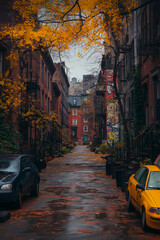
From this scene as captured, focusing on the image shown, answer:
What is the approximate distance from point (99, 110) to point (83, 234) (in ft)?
189

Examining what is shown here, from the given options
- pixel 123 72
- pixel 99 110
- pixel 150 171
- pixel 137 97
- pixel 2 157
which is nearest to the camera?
pixel 150 171

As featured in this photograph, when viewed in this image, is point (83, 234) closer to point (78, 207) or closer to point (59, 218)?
point (59, 218)

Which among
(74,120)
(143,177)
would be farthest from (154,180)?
(74,120)

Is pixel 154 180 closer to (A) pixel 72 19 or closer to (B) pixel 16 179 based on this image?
(B) pixel 16 179

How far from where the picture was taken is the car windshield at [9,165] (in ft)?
35.8

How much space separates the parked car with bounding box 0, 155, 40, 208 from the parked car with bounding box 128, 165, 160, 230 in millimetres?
3213

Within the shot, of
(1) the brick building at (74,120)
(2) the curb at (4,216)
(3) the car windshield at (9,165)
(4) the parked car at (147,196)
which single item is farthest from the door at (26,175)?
(1) the brick building at (74,120)

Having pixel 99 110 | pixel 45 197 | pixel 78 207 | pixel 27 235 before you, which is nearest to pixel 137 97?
pixel 45 197

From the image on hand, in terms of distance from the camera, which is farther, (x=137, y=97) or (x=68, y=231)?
(x=137, y=97)

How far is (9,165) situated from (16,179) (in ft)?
3.43

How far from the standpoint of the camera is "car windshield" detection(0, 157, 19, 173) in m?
10.9

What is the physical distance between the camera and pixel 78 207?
403 inches

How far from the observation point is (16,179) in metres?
10.3

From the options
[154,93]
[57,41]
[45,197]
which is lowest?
[45,197]
